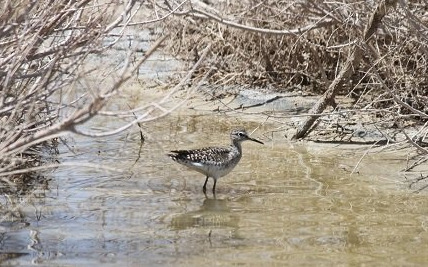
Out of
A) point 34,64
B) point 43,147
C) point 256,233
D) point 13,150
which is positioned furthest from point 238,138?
point 13,150

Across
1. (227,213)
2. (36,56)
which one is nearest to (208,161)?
(227,213)

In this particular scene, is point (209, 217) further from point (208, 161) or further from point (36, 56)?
point (36, 56)

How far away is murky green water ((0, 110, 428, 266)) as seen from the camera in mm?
8227

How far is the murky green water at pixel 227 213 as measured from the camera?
8.23m

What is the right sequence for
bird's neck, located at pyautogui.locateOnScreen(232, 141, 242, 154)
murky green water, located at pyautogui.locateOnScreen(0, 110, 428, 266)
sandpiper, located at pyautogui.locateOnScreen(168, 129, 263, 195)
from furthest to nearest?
bird's neck, located at pyautogui.locateOnScreen(232, 141, 242, 154) < sandpiper, located at pyautogui.locateOnScreen(168, 129, 263, 195) < murky green water, located at pyautogui.locateOnScreen(0, 110, 428, 266)

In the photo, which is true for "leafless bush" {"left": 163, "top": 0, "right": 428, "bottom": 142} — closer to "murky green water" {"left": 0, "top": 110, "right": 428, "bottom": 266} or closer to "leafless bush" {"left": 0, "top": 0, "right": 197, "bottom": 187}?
"murky green water" {"left": 0, "top": 110, "right": 428, "bottom": 266}

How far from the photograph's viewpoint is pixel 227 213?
31.8ft

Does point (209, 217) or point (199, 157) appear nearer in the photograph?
point (209, 217)

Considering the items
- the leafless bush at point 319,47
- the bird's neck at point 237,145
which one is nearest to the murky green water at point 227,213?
the bird's neck at point 237,145

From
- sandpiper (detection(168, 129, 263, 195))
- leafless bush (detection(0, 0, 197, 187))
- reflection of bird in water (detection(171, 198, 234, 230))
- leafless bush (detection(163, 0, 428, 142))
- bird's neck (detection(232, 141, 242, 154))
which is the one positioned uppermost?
leafless bush (detection(163, 0, 428, 142))

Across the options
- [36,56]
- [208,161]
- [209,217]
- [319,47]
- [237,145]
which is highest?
[319,47]

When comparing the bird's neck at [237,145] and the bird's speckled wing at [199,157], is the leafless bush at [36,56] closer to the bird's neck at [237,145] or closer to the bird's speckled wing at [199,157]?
the bird's speckled wing at [199,157]

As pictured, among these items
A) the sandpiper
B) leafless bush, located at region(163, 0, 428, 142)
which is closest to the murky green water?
the sandpiper

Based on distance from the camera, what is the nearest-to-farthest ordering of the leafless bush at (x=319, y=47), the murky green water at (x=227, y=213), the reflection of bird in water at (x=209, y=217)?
1. the murky green water at (x=227, y=213)
2. the reflection of bird in water at (x=209, y=217)
3. the leafless bush at (x=319, y=47)
